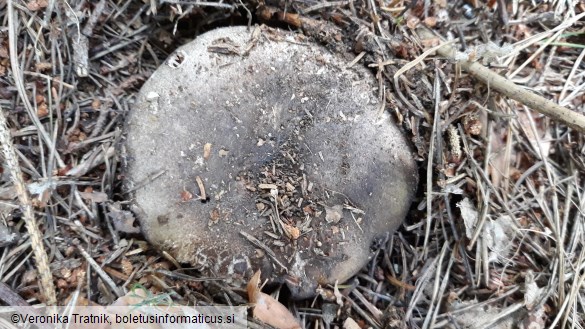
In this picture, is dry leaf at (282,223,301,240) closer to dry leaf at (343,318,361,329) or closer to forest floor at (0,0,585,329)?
forest floor at (0,0,585,329)

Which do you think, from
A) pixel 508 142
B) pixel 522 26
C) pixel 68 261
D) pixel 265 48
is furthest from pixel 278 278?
pixel 522 26

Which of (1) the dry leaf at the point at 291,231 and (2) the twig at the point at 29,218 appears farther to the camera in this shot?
(1) the dry leaf at the point at 291,231

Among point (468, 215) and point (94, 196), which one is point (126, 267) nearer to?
point (94, 196)

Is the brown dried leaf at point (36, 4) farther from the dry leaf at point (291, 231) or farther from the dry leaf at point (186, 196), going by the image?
the dry leaf at point (291, 231)

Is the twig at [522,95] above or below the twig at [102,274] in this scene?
above

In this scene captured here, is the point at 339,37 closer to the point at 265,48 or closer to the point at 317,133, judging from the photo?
the point at 265,48

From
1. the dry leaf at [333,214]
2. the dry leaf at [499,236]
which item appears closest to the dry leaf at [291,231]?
the dry leaf at [333,214]
